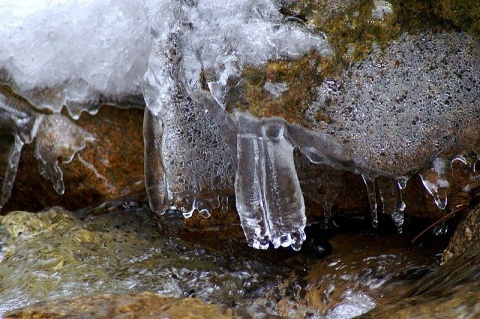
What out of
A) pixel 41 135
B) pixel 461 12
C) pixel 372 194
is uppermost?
pixel 461 12

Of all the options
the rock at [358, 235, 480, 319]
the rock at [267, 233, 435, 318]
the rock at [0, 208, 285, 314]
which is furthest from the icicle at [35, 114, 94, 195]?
the rock at [358, 235, 480, 319]

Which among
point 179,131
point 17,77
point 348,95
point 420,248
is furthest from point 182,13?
point 420,248

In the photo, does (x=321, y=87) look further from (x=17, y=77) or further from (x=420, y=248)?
(x=17, y=77)

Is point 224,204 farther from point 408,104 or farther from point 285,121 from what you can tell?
point 408,104

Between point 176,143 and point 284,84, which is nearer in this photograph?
point 284,84

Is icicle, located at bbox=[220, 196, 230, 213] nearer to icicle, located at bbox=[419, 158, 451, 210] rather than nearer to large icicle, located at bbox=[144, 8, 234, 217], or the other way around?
large icicle, located at bbox=[144, 8, 234, 217]

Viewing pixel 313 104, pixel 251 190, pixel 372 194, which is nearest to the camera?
pixel 313 104

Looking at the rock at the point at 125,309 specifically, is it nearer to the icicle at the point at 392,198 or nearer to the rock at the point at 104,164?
the icicle at the point at 392,198

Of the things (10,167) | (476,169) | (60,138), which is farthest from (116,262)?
(476,169)
